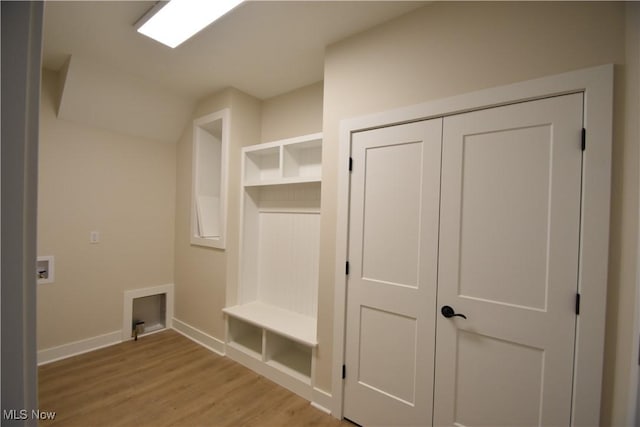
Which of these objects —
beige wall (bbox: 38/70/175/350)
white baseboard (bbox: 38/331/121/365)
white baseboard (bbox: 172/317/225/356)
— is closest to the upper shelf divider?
beige wall (bbox: 38/70/175/350)

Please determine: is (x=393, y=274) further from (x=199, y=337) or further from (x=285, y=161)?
(x=199, y=337)

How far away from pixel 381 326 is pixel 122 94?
328cm

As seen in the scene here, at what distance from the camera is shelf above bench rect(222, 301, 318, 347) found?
213cm

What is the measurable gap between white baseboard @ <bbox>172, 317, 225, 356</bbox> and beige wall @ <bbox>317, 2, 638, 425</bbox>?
1.29 meters

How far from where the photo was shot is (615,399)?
1114mm

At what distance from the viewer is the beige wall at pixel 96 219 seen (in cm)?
247

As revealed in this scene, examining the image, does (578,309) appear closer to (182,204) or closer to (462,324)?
(462,324)

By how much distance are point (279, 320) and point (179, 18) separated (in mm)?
2471

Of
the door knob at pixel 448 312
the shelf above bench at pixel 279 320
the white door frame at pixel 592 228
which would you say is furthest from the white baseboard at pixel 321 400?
the white door frame at pixel 592 228

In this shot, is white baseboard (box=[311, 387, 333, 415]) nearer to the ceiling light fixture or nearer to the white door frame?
the white door frame

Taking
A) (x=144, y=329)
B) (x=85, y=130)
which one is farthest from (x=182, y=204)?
(x=144, y=329)

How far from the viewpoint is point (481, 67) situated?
1419 mm

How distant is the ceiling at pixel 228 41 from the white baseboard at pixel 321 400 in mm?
2662

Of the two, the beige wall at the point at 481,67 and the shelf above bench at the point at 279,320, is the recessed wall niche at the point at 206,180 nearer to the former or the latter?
the shelf above bench at the point at 279,320
